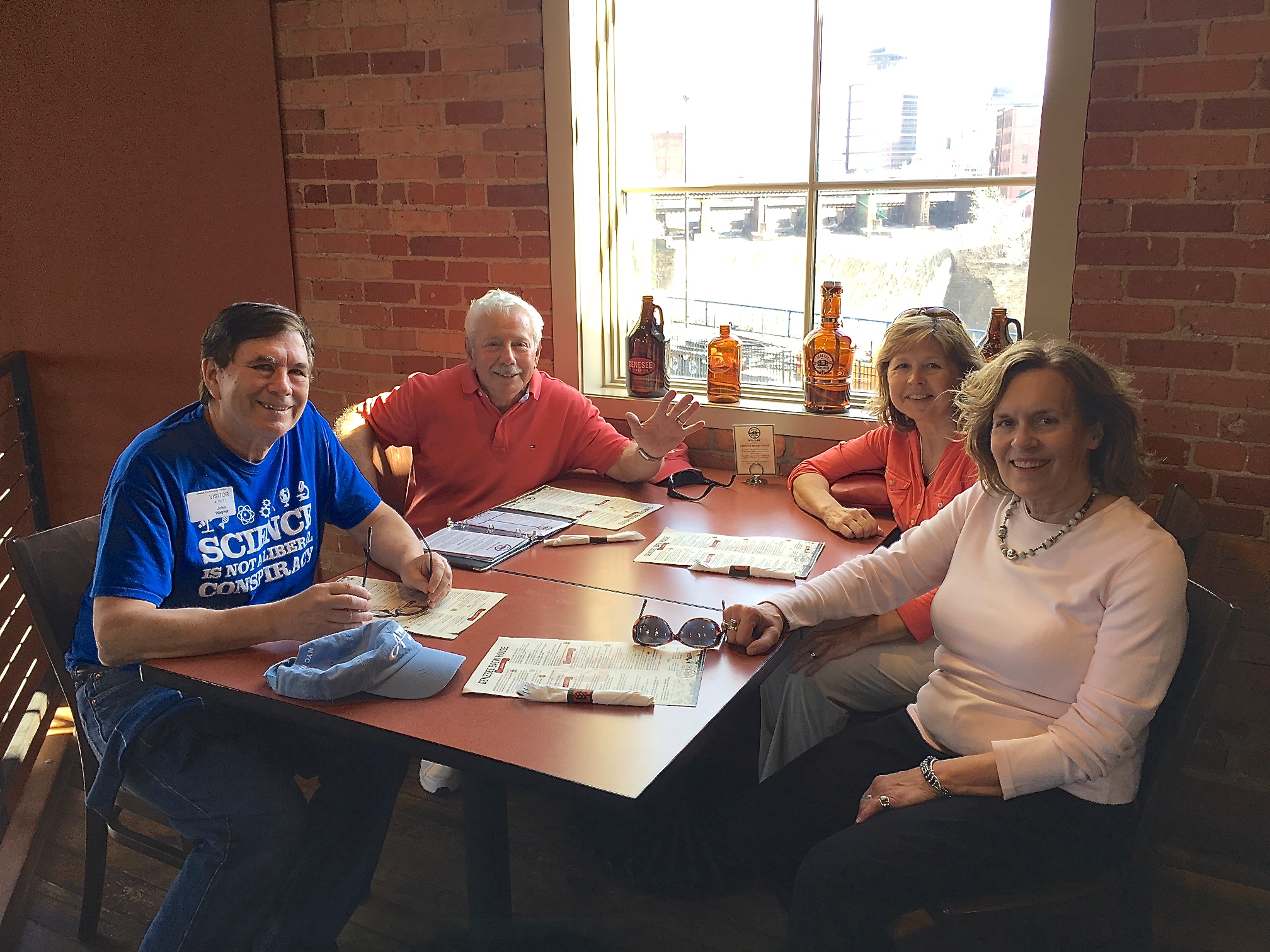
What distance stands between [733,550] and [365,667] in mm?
907

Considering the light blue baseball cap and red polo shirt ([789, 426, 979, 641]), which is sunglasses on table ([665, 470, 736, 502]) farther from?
the light blue baseball cap

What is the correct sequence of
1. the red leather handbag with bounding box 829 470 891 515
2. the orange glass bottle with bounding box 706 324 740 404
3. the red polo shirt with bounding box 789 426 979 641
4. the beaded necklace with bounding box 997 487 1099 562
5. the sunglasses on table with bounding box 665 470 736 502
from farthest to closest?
the orange glass bottle with bounding box 706 324 740 404 → the sunglasses on table with bounding box 665 470 736 502 → the red leather handbag with bounding box 829 470 891 515 → the red polo shirt with bounding box 789 426 979 641 → the beaded necklace with bounding box 997 487 1099 562

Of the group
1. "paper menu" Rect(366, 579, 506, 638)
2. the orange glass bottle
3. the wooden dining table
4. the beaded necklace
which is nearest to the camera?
the wooden dining table

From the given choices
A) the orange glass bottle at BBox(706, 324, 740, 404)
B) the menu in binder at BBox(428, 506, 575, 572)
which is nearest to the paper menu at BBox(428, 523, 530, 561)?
the menu in binder at BBox(428, 506, 575, 572)

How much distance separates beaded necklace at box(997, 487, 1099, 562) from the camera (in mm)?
1521

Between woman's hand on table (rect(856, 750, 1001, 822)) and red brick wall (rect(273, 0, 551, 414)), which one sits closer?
woman's hand on table (rect(856, 750, 1001, 822))

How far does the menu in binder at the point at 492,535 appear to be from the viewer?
1.98 meters

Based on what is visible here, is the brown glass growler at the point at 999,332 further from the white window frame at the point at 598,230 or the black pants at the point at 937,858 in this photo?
the black pants at the point at 937,858

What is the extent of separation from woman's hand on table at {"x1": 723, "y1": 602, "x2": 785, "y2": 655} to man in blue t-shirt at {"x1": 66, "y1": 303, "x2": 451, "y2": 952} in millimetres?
555

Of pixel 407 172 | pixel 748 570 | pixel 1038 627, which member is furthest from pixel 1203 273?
pixel 407 172

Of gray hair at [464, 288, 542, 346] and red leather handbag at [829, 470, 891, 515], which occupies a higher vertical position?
gray hair at [464, 288, 542, 346]

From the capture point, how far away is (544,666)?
1.49m

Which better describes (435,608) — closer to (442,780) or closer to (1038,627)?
(442,780)

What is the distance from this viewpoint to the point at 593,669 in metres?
1.48
